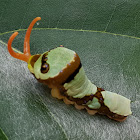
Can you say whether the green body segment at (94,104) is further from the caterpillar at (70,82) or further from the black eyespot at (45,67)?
the black eyespot at (45,67)

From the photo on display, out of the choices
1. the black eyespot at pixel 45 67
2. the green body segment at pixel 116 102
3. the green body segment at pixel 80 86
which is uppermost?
the black eyespot at pixel 45 67

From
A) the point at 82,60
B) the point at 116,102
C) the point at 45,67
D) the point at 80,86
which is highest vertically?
the point at 45,67

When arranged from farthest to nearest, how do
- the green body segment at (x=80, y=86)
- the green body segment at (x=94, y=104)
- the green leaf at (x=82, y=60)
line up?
the green body segment at (x=94, y=104), the green body segment at (x=80, y=86), the green leaf at (x=82, y=60)

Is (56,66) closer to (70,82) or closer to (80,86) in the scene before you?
(70,82)

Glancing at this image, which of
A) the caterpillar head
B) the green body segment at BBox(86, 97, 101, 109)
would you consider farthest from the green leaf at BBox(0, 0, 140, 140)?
the caterpillar head

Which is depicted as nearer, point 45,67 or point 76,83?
point 45,67

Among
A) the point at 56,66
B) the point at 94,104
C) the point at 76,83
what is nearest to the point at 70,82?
the point at 76,83

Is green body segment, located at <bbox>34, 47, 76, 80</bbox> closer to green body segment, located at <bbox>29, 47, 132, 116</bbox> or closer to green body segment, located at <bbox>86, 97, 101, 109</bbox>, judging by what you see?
green body segment, located at <bbox>29, 47, 132, 116</bbox>

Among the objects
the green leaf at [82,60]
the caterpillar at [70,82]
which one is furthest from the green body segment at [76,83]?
the green leaf at [82,60]
